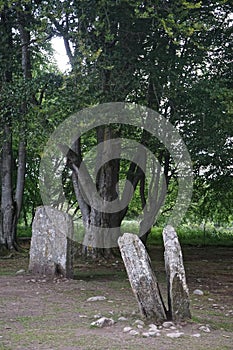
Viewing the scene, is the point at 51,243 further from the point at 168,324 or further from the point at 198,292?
the point at 168,324

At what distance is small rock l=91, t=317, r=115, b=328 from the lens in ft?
20.9

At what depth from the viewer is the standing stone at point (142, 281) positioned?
21.5 feet

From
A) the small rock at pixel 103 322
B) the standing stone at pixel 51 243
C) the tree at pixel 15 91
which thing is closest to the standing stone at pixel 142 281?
the small rock at pixel 103 322

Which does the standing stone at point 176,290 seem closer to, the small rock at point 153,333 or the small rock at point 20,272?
the small rock at point 153,333

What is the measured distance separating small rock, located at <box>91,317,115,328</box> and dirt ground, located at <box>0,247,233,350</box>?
0.21ft

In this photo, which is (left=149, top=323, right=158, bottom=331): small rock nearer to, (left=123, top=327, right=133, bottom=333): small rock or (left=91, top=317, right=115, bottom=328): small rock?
(left=123, top=327, right=133, bottom=333): small rock

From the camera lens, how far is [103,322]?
6406 mm

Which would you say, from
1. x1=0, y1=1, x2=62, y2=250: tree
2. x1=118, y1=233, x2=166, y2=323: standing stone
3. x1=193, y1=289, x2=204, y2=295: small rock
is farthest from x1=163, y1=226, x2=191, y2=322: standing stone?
x1=0, y1=1, x2=62, y2=250: tree

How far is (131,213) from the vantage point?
2697cm

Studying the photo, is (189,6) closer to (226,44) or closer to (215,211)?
(226,44)

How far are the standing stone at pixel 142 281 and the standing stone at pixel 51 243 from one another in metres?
4.26

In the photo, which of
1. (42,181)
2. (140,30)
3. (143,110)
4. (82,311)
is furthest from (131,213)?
(82,311)

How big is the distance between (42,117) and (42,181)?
33.2 feet

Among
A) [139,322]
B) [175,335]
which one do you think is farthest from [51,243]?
[175,335]
